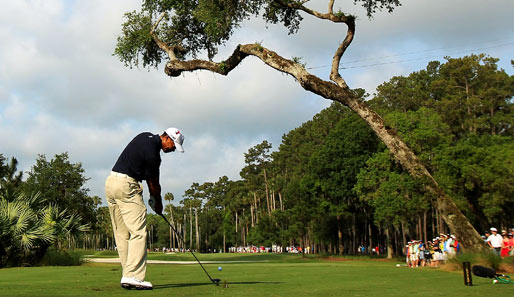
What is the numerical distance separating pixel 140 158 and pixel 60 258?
17917 millimetres

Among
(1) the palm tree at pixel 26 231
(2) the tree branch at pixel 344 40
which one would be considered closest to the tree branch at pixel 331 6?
(2) the tree branch at pixel 344 40

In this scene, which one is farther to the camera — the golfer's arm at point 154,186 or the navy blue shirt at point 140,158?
the golfer's arm at point 154,186

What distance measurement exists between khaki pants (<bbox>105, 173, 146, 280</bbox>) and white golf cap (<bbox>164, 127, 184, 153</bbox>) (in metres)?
0.79

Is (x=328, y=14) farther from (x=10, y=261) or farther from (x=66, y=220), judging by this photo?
(x=10, y=261)

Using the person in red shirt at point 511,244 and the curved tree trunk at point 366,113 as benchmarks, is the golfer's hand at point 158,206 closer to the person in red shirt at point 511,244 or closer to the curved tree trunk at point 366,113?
the curved tree trunk at point 366,113

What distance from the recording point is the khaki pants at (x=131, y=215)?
7.41 metres

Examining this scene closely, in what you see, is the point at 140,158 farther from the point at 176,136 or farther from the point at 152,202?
the point at 152,202

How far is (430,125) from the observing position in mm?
51406

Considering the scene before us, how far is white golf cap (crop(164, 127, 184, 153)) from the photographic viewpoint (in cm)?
773

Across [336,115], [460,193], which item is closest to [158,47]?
[460,193]

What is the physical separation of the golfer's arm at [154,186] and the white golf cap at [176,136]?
555mm

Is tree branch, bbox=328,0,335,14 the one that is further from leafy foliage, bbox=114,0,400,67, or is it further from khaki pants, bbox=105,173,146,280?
khaki pants, bbox=105,173,146,280

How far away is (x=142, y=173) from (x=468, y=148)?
4556 centimetres

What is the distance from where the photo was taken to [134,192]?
7.60 meters
